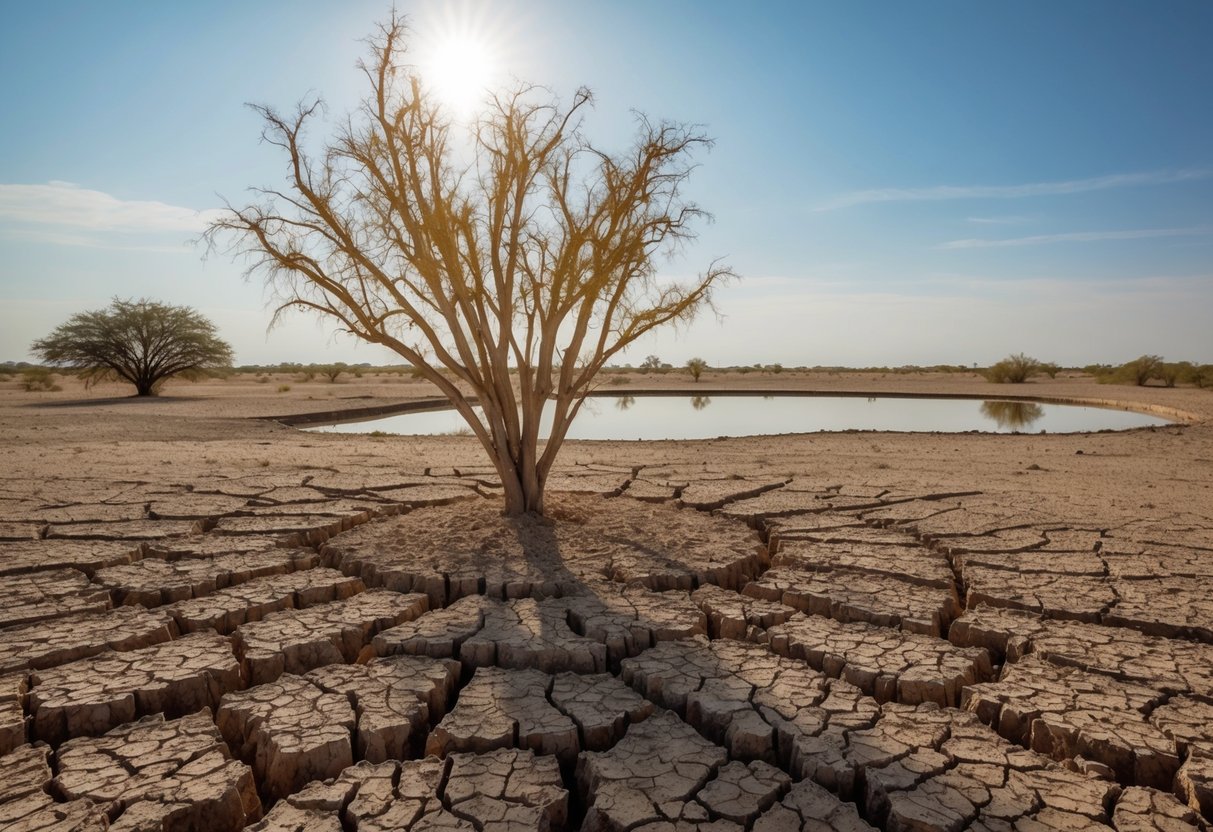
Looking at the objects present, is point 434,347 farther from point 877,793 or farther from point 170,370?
point 170,370

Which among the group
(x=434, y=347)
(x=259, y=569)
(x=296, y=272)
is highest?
(x=296, y=272)

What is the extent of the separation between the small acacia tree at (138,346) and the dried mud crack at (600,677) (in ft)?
73.6

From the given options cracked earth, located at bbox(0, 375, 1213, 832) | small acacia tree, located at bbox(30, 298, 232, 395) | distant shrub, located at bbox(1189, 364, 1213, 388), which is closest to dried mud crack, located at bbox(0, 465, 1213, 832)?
cracked earth, located at bbox(0, 375, 1213, 832)

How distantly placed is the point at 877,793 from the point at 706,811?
0.53m

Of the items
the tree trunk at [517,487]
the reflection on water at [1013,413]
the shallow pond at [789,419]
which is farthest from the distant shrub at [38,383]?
the reflection on water at [1013,413]

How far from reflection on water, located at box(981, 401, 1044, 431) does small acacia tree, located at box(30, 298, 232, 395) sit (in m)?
24.3

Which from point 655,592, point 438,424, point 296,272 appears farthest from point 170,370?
point 655,592

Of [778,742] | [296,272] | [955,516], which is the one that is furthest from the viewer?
[955,516]

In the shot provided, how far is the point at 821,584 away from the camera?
4.06 metres

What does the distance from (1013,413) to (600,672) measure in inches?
794

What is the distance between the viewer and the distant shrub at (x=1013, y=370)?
3506cm

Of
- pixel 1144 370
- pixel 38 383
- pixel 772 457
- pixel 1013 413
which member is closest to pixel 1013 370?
pixel 1144 370

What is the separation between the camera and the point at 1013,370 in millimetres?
35094

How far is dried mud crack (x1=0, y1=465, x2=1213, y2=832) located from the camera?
88.0 inches
